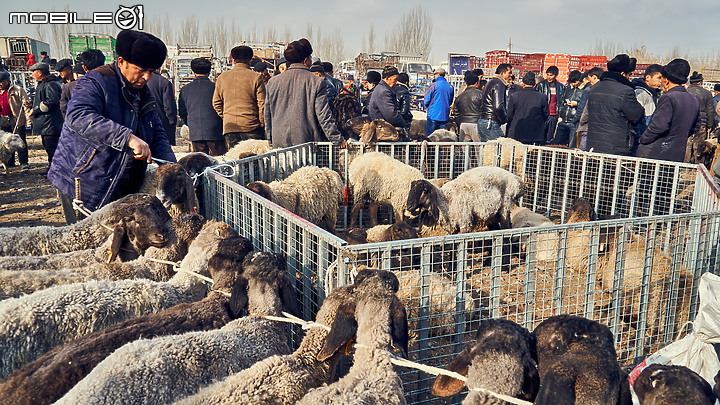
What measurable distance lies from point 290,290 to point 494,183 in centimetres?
452

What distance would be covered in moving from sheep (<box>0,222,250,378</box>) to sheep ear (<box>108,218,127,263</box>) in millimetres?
430

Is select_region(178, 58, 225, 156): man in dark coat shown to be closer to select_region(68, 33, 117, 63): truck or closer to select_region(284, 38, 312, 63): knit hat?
select_region(284, 38, 312, 63): knit hat

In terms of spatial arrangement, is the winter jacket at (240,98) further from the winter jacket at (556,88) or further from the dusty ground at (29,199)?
the winter jacket at (556,88)

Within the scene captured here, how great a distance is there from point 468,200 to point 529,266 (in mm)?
3491

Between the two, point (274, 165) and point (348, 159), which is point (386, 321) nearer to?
point (274, 165)

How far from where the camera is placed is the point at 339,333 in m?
2.60

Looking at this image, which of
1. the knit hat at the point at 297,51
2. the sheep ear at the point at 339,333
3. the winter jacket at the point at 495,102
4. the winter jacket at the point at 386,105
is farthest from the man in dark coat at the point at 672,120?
the sheep ear at the point at 339,333

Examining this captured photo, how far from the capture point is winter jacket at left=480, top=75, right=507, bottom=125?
33.6 ft

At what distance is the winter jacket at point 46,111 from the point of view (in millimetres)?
10391

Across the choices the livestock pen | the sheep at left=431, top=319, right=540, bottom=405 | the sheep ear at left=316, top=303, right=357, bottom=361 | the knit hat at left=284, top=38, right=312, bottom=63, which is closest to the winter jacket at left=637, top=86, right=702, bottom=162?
the livestock pen

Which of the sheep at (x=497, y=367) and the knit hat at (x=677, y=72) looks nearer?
the sheep at (x=497, y=367)

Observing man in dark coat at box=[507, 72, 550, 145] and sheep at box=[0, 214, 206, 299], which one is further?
man in dark coat at box=[507, 72, 550, 145]

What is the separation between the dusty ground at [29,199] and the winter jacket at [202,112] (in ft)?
7.94

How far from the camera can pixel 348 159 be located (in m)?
8.07
